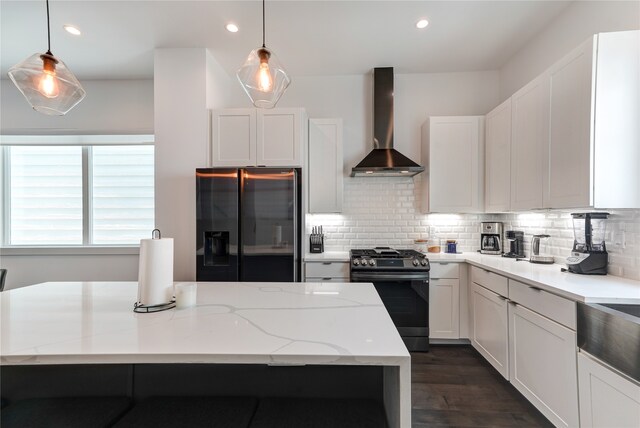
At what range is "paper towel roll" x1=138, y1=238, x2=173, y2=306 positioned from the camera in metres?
1.11

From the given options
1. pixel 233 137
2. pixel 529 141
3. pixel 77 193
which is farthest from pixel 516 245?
pixel 77 193

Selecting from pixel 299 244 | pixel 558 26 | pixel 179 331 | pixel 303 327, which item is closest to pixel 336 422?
pixel 303 327

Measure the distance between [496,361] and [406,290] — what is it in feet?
2.92

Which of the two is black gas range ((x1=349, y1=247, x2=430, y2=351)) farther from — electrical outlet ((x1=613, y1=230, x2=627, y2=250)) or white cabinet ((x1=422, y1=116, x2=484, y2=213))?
electrical outlet ((x1=613, y1=230, x2=627, y2=250))

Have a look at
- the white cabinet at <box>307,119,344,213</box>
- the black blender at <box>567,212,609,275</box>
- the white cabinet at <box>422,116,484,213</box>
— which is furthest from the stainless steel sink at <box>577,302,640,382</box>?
the white cabinet at <box>307,119,344,213</box>

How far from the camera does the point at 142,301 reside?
1147 millimetres

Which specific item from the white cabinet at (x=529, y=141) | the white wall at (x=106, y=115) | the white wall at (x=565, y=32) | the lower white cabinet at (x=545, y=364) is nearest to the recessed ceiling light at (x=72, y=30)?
the white wall at (x=106, y=115)

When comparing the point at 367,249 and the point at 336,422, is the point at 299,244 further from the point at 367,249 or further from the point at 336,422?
the point at 336,422

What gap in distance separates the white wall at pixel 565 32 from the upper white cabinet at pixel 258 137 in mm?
2393

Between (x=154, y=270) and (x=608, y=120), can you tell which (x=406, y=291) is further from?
(x=154, y=270)

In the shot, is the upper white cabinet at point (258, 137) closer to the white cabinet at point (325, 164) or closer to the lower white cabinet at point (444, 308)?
the white cabinet at point (325, 164)

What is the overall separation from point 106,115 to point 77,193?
116 cm

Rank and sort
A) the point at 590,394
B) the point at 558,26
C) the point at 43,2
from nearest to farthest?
the point at 590,394 → the point at 43,2 → the point at 558,26

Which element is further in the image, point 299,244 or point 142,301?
point 299,244
